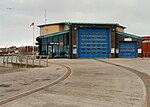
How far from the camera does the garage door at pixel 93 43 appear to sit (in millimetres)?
33031

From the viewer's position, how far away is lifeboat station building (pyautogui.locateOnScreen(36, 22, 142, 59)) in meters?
32.8

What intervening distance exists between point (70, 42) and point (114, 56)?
6.69 meters

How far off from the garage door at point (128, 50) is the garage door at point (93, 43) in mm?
2527

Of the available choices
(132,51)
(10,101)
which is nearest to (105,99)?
(10,101)

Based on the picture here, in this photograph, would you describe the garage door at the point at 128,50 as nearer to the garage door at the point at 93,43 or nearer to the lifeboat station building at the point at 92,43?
the lifeboat station building at the point at 92,43

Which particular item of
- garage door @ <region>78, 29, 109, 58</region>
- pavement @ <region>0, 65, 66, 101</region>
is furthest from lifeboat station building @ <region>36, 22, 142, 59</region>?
pavement @ <region>0, 65, 66, 101</region>

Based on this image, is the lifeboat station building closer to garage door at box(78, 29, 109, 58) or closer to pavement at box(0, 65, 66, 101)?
garage door at box(78, 29, 109, 58)

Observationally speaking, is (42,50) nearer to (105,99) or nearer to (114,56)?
(114,56)

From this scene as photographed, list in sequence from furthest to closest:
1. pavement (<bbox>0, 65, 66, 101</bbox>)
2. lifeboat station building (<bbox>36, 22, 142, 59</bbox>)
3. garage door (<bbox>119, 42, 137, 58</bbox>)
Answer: garage door (<bbox>119, 42, 137, 58</bbox>) → lifeboat station building (<bbox>36, 22, 142, 59</bbox>) → pavement (<bbox>0, 65, 66, 101</bbox>)

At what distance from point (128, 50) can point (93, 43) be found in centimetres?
558

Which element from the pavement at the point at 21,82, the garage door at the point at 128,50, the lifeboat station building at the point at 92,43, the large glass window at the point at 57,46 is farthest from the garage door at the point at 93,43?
the pavement at the point at 21,82

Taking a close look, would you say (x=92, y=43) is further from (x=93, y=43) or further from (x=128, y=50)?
(x=128, y=50)

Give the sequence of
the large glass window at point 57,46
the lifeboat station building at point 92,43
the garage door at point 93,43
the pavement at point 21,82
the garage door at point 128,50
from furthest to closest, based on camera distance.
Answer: the garage door at point 128,50 → the large glass window at point 57,46 → the garage door at point 93,43 → the lifeboat station building at point 92,43 → the pavement at point 21,82

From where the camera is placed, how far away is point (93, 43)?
33344 mm
